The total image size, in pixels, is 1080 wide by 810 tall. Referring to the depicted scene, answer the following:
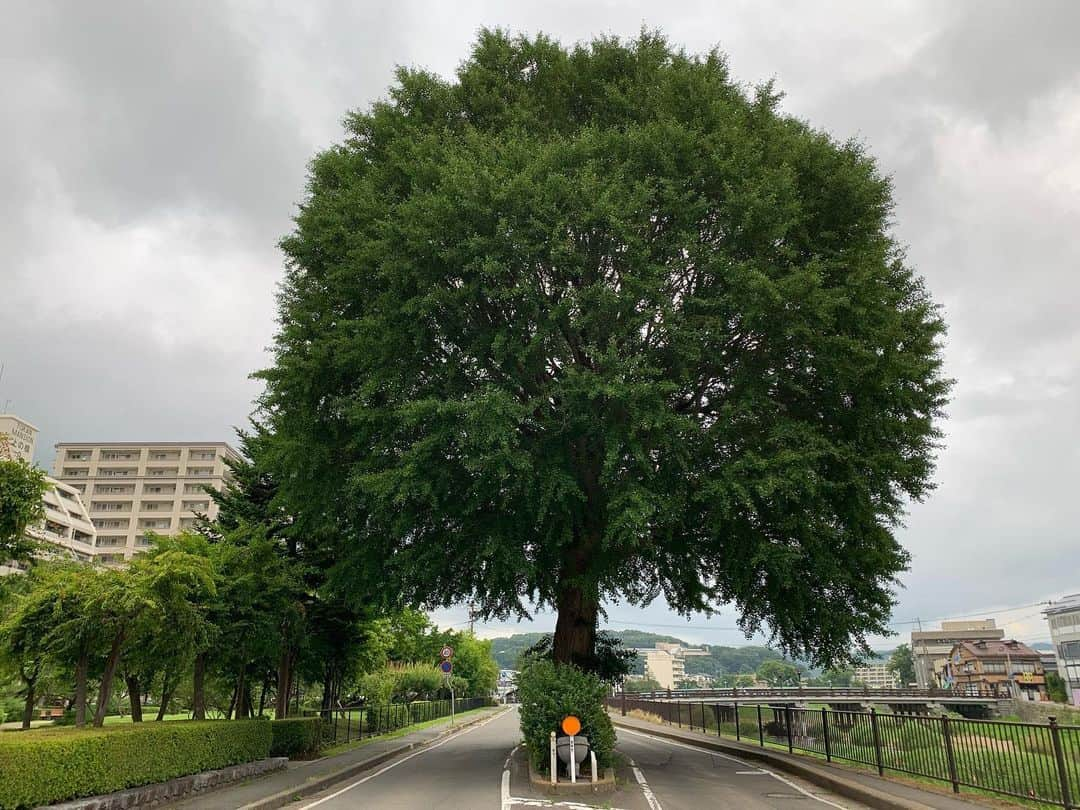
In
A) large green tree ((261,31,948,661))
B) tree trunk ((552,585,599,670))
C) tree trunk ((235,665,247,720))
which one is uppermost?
large green tree ((261,31,948,661))

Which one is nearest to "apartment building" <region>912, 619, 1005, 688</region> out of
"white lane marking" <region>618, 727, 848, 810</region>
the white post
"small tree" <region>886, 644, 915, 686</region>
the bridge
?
"small tree" <region>886, 644, 915, 686</region>

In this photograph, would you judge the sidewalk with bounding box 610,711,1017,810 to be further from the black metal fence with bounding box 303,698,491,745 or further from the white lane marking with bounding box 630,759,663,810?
the black metal fence with bounding box 303,698,491,745

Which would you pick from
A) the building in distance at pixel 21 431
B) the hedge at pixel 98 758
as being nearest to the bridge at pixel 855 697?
the hedge at pixel 98 758

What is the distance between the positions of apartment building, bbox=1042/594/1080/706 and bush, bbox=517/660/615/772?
91.6 metres

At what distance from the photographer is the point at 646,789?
13.5 m

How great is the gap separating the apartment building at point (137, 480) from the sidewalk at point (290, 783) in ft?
354

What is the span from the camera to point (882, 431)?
15820 millimetres

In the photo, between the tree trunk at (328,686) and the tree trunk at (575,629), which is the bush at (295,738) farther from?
the tree trunk at (575,629)

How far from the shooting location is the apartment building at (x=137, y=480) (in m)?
119

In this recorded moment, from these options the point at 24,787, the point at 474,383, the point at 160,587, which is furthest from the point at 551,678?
the point at 24,787

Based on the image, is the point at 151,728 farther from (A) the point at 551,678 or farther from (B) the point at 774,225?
(B) the point at 774,225

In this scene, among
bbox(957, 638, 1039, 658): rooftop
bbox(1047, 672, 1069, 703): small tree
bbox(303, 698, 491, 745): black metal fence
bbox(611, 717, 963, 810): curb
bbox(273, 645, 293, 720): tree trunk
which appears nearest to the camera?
bbox(611, 717, 963, 810): curb

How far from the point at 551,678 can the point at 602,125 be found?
12561 mm

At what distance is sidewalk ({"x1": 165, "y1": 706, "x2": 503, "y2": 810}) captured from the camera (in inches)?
467
